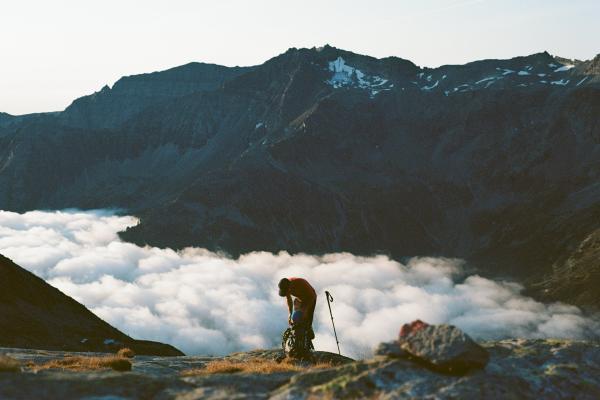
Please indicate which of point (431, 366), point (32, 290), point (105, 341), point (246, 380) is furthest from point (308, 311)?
point (32, 290)

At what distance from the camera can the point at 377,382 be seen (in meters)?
11.6

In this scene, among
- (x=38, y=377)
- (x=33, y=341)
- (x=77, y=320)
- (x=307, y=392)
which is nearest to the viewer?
(x=307, y=392)

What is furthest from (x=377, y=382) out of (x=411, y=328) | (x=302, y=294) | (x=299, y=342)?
(x=302, y=294)

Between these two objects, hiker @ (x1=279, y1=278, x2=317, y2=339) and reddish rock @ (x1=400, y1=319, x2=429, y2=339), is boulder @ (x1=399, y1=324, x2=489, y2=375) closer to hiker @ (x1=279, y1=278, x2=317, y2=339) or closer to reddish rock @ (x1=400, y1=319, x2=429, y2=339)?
reddish rock @ (x1=400, y1=319, x2=429, y2=339)

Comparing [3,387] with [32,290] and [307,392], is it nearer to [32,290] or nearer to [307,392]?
[307,392]

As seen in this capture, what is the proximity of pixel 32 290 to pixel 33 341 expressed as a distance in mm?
18942

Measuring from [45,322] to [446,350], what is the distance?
1949 inches

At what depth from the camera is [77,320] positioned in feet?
196

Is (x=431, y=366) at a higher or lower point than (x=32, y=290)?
lower

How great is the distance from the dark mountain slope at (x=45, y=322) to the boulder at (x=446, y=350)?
129 ft

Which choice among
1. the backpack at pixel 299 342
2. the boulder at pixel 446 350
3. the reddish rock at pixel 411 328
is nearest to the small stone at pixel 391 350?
the boulder at pixel 446 350

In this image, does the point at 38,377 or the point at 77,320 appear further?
the point at 77,320

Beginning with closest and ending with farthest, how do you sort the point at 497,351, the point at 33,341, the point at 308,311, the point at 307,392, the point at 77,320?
the point at 307,392 < the point at 497,351 < the point at 308,311 < the point at 33,341 < the point at 77,320

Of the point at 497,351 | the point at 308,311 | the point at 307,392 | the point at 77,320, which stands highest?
the point at 77,320
